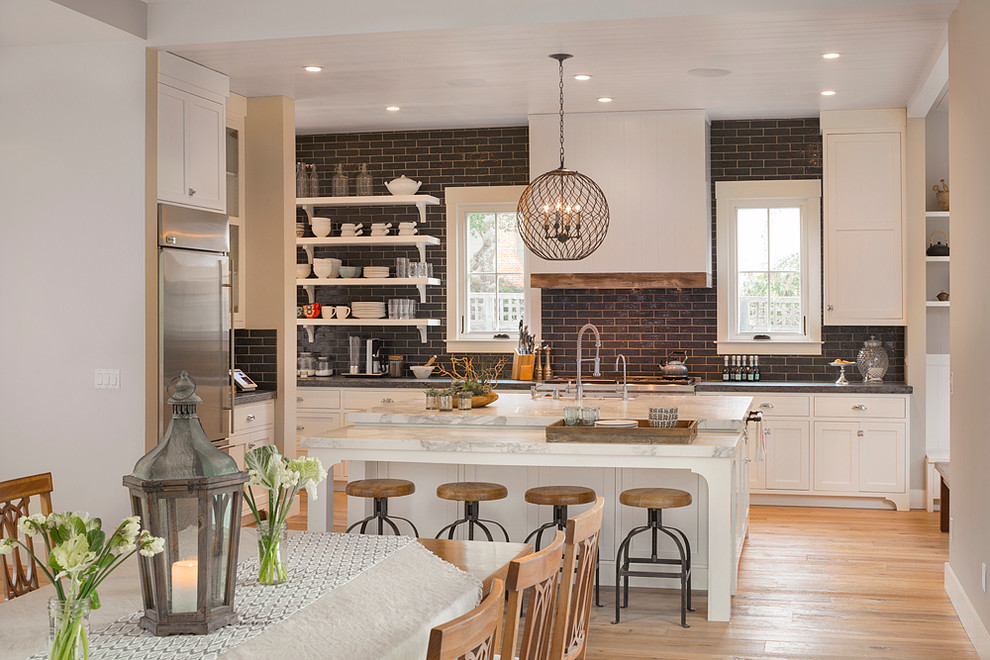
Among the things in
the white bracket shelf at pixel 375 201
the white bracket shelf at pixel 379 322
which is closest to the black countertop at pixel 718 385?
the white bracket shelf at pixel 379 322

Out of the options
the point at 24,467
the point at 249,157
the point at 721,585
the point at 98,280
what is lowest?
the point at 721,585

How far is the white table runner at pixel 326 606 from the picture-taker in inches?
76.6

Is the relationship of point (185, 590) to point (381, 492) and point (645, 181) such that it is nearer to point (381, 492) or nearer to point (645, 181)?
point (381, 492)

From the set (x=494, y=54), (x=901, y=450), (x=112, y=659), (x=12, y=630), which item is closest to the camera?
(x=112, y=659)

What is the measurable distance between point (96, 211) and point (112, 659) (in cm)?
396

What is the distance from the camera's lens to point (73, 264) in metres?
5.35

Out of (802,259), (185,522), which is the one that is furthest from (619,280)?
(185,522)

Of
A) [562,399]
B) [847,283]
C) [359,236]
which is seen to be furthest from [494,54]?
[847,283]

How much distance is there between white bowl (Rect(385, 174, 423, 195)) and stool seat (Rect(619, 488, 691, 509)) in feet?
13.5

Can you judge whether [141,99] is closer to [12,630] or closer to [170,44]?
[170,44]

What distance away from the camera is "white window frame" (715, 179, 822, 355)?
25.1 ft

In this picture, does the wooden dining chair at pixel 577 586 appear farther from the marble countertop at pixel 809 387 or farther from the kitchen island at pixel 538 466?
the marble countertop at pixel 809 387

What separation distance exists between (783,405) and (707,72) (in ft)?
8.43

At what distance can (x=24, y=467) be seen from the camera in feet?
17.8
